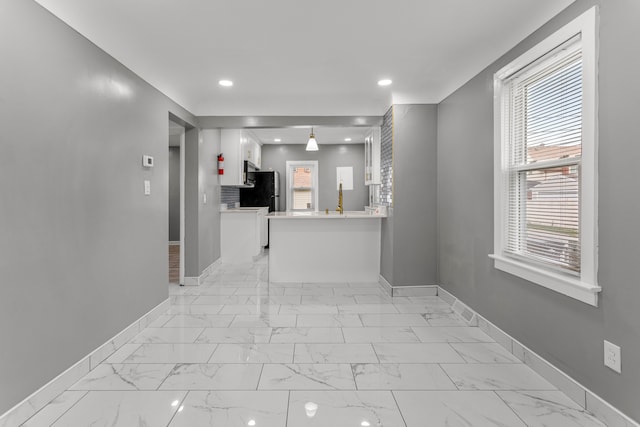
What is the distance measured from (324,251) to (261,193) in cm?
287

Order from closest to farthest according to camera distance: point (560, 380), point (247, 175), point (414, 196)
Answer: point (560, 380) < point (414, 196) < point (247, 175)

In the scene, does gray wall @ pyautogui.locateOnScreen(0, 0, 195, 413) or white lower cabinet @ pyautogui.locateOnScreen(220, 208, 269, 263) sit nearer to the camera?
gray wall @ pyautogui.locateOnScreen(0, 0, 195, 413)

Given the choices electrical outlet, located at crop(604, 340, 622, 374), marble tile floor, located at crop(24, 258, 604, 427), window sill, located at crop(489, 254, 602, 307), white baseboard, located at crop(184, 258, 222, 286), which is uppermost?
window sill, located at crop(489, 254, 602, 307)

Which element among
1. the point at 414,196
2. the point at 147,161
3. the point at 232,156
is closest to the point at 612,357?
the point at 414,196

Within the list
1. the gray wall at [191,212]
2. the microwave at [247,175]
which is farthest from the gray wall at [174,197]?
the gray wall at [191,212]

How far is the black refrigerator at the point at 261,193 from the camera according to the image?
724 centimetres

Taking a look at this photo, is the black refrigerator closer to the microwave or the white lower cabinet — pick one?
the microwave

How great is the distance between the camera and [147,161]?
3193 millimetres

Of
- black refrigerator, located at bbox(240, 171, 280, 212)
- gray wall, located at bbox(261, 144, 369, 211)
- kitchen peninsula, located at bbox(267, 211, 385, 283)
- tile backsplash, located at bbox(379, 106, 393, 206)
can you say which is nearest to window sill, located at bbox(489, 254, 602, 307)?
tile backsplash, located at bbox(379, 106, 393, 206)

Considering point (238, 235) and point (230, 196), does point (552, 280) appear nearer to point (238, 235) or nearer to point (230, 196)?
point (238, 235)

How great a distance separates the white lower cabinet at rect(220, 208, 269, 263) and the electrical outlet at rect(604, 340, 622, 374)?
5068mm

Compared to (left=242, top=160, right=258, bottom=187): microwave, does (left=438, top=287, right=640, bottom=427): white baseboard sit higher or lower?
lower

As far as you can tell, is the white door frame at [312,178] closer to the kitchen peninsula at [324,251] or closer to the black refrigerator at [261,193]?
the black refrigerator at [261,193]

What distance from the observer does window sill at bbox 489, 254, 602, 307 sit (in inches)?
73.7
